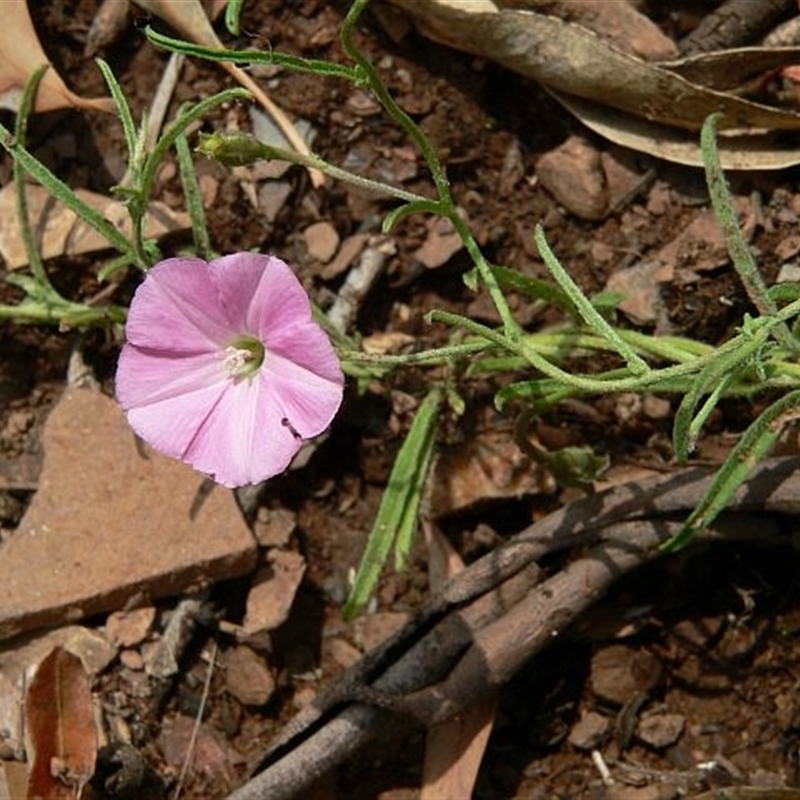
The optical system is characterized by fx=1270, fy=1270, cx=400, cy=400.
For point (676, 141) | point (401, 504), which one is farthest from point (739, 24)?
point (401, 504)

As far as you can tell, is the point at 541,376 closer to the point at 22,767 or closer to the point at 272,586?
the point at 272,586

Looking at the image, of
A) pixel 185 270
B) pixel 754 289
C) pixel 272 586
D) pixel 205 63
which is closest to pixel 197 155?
pixel 205 63

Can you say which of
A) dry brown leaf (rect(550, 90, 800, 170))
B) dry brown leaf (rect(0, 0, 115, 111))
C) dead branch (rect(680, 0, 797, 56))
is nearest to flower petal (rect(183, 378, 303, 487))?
dry brown leaf (rect(0, 0, 115, 111))

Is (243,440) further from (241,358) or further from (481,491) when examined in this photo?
(481,491)

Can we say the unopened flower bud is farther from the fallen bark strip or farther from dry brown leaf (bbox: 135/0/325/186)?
the fallen bark strip

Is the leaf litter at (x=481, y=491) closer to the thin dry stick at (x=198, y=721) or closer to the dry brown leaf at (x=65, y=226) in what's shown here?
the thin dry stick at (x=198, y=721)

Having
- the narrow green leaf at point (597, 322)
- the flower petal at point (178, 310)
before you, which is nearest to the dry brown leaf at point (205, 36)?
the flower petal at point (178, 310)
